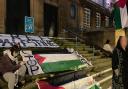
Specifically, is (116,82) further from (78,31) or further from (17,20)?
(78,31)

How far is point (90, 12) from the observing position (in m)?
37.1

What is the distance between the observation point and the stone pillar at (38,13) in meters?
24.3

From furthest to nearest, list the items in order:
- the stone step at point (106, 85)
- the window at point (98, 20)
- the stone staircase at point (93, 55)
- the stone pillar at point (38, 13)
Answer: the window at point (98, 20) → the stone pillar at point (38, 13) → the stone staircase at point (93, 55) → the stone step at point (106, 85)

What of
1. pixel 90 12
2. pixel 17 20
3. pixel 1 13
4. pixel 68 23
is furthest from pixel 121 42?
pixel 90 12

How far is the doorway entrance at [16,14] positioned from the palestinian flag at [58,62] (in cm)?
544

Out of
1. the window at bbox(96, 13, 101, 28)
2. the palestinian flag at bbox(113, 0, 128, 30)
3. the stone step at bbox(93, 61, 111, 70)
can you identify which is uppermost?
the window at bbox(96, 13, 101, 28)

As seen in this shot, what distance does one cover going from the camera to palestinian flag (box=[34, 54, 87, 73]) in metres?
14.7

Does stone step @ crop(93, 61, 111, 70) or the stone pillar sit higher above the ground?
the stone pillar

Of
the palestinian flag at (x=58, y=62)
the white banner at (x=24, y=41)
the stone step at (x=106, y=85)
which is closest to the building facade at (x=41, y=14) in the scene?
the white banner at (x=24, y=41)

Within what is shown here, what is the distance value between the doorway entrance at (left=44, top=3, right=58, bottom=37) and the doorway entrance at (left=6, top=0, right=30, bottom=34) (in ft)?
8.78

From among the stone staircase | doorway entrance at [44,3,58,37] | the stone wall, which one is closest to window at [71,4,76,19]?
the stone wall

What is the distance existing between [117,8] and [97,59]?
49.1 feet

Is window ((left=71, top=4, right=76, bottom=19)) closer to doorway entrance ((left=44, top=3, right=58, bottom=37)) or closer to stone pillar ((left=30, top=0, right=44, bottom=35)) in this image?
doorway entrance ((left=44, top=3, right=58, bottom=37))

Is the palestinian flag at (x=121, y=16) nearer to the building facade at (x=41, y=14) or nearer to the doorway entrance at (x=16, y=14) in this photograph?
the building facade at (x=41, y=14)
